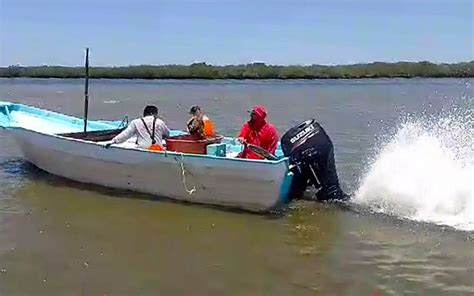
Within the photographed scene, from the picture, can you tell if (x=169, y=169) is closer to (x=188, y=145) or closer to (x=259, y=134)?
(x=188, y=145)

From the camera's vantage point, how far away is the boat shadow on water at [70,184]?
32.4 ft

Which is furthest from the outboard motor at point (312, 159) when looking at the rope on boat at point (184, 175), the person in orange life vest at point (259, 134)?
the rope on boat at point (184, 175)

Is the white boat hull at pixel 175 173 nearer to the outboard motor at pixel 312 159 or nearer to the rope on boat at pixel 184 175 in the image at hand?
the rope on boat at pixel 184 175

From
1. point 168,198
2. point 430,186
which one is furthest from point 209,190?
point 430,186

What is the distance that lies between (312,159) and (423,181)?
5.83 feet

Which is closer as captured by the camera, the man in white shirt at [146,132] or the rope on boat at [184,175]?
the rope on boat at [184,175]

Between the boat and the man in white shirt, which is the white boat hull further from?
the man in white shirt

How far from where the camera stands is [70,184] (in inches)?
466

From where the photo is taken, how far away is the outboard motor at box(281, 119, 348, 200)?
1007 cm

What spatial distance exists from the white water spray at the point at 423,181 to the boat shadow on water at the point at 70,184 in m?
1.68

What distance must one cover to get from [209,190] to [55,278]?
3496 mm

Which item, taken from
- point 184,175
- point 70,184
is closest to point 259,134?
point 184,175

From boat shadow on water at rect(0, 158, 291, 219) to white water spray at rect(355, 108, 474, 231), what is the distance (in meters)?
1.68

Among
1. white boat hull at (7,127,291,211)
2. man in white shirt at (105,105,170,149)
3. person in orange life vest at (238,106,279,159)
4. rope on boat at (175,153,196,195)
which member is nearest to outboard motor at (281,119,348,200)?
person in orange life vest at (238,106,279,159)
